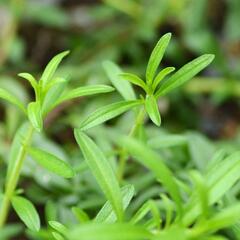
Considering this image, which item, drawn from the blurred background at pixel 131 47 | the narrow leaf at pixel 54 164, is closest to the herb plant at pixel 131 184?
the narrow leaf at pixel 54 164

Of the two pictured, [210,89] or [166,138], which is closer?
[166,138]

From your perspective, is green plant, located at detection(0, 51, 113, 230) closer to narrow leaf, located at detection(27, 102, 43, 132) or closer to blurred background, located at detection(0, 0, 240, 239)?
narrow leaf, located at detection(27, 102, 43, 132)

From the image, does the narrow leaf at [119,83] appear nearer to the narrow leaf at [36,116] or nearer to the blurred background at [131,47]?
the narrow leaf at [36,116]

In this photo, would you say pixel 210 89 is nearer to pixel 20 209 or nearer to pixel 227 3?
pixel 227 3

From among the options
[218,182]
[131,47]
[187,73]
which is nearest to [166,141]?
[187,73]

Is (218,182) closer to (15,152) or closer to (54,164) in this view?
(54,164)

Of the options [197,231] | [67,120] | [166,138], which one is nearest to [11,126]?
[67,120]
